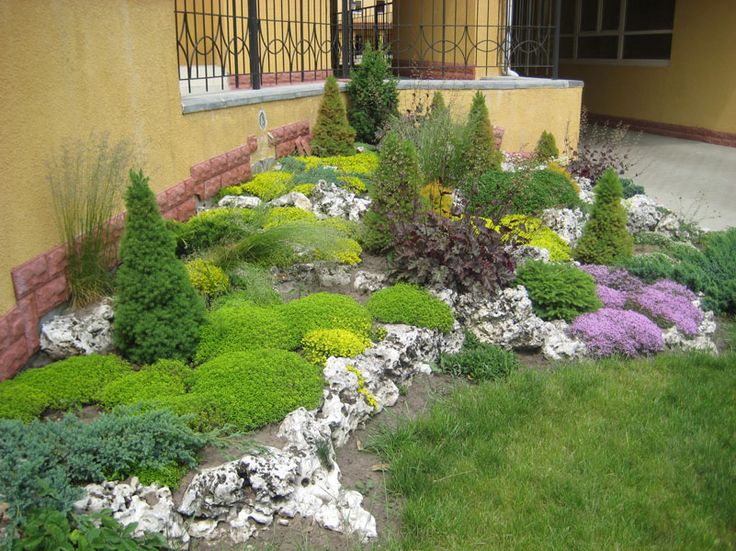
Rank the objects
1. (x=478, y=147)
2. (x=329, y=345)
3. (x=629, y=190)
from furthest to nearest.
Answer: (x=629, y=190) < (x=478, y=147) < (x=329, y=345)

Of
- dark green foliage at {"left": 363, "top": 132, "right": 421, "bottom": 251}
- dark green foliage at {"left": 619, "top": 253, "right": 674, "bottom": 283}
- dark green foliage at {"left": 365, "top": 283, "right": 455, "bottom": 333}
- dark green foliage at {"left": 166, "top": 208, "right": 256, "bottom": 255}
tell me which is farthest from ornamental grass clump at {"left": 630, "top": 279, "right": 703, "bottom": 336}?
dark green foliage at {"left": 166, "top": 208, "right": 256, "bottom": 255}

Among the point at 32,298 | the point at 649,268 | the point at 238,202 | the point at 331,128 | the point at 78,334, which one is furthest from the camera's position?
the point at 331,128

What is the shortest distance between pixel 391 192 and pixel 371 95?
4410 mm

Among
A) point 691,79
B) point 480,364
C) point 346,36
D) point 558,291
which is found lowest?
point 480,364

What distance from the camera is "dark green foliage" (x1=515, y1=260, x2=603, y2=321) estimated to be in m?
5.40

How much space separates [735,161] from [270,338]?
10.6 m

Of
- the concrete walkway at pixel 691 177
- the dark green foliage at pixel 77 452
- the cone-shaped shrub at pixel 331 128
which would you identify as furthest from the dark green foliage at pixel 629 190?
the dark green foliage at pixel 77 452

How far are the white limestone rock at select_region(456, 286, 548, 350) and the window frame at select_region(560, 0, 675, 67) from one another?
38.8 ft

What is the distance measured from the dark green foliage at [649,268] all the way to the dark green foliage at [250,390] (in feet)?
11.5

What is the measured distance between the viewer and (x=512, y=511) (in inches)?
132

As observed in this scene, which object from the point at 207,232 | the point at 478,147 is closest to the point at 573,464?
the point at 207,232

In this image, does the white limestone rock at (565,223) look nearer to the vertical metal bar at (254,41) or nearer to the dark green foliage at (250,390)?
the vertical metal bar at (254,41)

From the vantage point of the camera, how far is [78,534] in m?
2.70

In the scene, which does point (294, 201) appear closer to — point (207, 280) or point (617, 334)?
point (207, 280)
